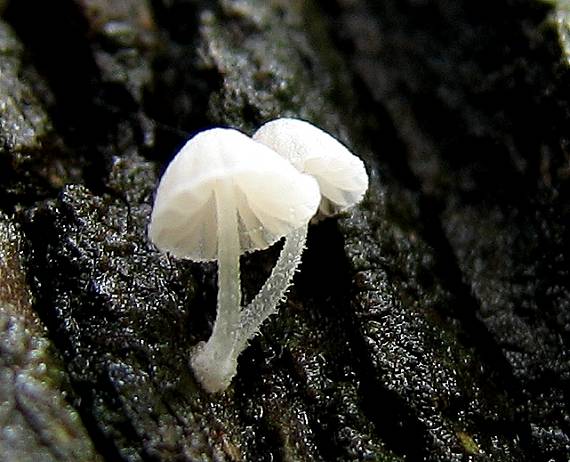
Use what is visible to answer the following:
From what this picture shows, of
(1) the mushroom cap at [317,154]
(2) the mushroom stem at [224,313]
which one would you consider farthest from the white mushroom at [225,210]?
(1) the mushroom cap at [317,154]

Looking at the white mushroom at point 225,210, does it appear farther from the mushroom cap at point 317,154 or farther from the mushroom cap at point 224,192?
the mushroom cap at point 317,154

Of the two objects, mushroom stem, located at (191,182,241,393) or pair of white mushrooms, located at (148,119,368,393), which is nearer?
pair of white mushrooms, located at (148,119,368,393)

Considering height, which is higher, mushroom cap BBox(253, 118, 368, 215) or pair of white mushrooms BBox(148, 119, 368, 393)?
mushroom cap BBox(253, 118, 368, 215)

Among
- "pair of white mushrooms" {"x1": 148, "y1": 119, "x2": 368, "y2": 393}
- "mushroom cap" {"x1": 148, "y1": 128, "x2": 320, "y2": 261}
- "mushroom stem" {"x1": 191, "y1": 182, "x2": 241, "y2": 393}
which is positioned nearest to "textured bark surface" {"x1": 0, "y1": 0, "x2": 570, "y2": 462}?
"mushroom stem" {"x1": 191, "y1": 182, "x2": 241, "y2": 393}

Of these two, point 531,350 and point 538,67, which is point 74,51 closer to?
point 538,67

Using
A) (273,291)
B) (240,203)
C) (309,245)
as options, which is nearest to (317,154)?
(240,203)

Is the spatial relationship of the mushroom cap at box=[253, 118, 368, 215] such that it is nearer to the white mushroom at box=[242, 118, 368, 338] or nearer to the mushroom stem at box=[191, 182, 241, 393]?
the white mushroom at box=[242, 118, 368, 338]

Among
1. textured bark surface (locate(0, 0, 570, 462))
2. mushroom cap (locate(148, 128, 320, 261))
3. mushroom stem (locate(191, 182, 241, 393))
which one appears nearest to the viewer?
mushroom cap (locate(148, 128, 320, 261))

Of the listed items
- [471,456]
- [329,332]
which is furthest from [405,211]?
[471,456]
